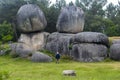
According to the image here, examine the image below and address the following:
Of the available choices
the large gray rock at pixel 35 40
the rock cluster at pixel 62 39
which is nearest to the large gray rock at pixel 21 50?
the rock cluster at pixel 62 39

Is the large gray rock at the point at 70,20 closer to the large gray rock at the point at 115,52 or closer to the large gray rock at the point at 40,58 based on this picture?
the large gray rock at the point at 40,58

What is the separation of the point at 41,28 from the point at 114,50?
8.36 metres

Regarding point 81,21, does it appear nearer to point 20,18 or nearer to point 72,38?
point 72,38

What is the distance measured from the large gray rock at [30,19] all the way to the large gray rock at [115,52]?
8076 millimetres

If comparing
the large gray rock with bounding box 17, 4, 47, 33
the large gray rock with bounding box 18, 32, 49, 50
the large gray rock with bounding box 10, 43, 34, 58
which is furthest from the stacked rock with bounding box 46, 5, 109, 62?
the large gray rock with bounding box 10, 43, 34, 58

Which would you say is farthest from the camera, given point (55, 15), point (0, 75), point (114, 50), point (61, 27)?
point (55, 15)

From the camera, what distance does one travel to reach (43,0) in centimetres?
5216

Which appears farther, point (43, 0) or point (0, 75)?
point (43, 0)

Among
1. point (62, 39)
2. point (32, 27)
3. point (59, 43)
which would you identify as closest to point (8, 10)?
point (32, 27)

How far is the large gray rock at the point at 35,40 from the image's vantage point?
31.9 meters

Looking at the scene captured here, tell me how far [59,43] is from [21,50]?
11.9 feet

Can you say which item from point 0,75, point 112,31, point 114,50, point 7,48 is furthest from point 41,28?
point 0,75

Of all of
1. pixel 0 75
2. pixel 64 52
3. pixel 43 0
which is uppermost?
pixel 43 0

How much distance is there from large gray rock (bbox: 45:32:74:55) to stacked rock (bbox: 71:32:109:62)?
854 millimetres
